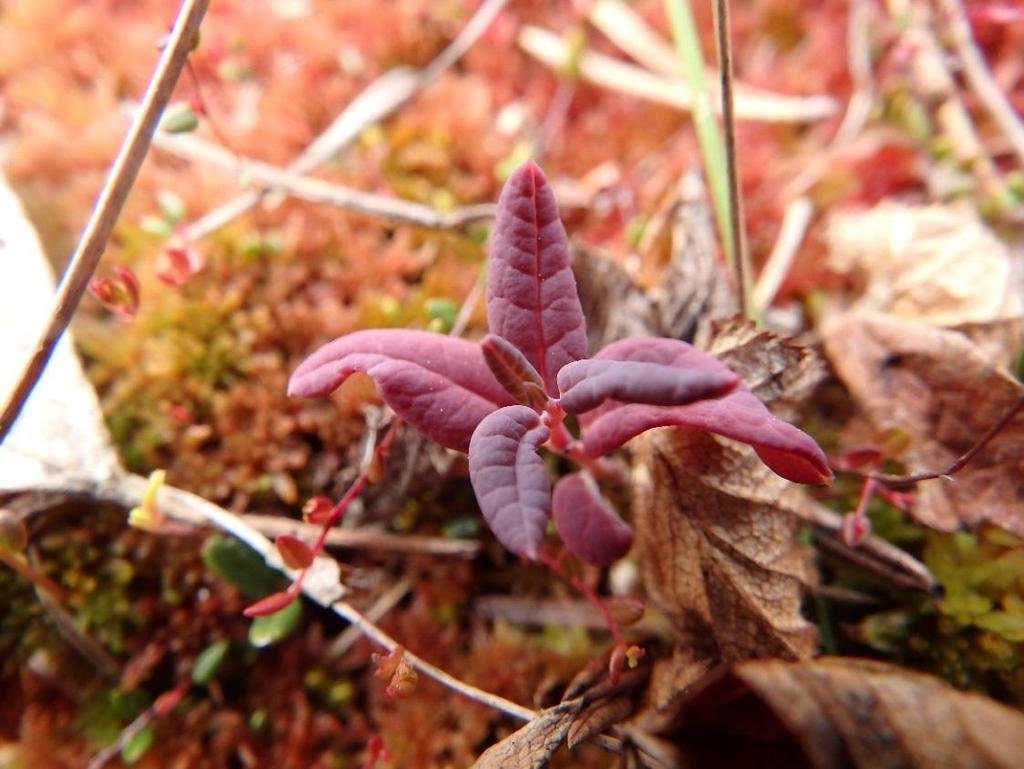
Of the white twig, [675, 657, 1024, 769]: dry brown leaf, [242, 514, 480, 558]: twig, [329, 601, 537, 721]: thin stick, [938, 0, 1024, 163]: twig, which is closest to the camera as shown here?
[675, 657, 1024, 769]: dry brown leaf

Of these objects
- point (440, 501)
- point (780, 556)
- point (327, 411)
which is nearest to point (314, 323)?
point (327, 411)

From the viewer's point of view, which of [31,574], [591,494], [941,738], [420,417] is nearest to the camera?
[941,738]

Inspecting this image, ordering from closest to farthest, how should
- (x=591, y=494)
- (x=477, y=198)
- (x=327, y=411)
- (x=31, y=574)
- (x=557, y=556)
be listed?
(x=591, y=494)
(x=31, y=574)
(x=557, y=556)
(x=327, y=411)
(x=477, y=198)

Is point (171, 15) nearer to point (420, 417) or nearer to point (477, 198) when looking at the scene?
point (477, 198)

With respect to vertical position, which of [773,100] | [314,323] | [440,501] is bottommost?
[440,501]

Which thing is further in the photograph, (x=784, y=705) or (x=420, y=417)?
(x=420, y=417)

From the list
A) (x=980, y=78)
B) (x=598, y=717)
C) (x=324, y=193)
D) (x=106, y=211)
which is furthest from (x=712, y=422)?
(x=980, y=78)

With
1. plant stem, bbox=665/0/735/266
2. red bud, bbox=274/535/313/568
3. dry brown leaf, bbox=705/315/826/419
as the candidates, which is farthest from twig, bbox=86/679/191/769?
plant stem, bbox=665/0/735/266

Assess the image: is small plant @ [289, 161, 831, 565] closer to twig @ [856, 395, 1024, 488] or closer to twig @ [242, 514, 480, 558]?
twig @ [856, 395, 1024, 488]
